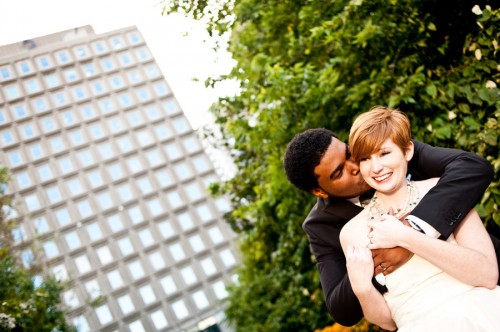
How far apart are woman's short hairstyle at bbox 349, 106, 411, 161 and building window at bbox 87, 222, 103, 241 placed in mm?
43633

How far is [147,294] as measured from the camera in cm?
4312

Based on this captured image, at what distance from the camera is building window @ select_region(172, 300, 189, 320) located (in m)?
43.6

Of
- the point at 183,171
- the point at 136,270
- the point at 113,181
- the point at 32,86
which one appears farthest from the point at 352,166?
the point at 32,86

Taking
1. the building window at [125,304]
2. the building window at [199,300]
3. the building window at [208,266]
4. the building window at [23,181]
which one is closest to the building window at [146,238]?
the building window at [125,304]

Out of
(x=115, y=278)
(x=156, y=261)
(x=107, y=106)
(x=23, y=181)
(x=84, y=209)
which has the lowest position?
(x=156, y=261)

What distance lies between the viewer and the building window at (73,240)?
4238 centimetres

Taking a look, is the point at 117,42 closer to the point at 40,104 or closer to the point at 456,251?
the point at 40,104

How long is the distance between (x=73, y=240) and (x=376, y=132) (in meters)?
44.3

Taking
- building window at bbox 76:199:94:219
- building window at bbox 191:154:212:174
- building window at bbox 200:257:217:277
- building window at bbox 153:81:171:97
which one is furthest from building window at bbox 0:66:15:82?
building window at bbox 200:257:217:277

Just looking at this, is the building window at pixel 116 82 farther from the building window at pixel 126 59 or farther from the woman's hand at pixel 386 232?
the woman's hand at pixel 386 232

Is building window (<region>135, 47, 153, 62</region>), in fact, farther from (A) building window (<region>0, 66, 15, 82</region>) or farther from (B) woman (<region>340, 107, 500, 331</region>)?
(B) woman (<region>340, 107, 500, 331</region>)

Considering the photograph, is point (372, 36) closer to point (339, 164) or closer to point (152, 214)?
point (339, 164)

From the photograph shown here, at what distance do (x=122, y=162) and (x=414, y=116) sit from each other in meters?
42.1

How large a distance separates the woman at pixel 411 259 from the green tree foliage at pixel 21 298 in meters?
5.16
